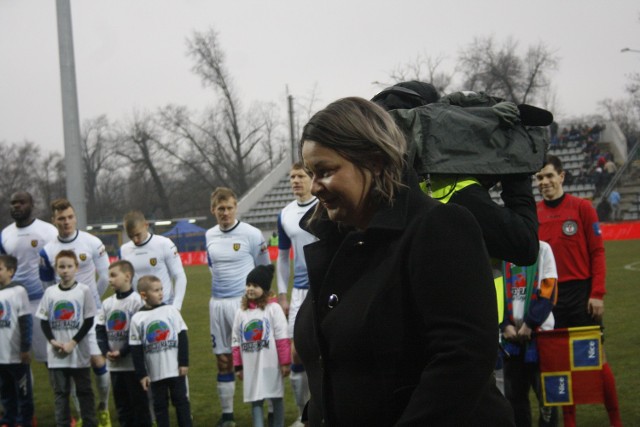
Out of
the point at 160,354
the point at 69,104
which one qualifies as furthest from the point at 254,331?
the point at 69,104

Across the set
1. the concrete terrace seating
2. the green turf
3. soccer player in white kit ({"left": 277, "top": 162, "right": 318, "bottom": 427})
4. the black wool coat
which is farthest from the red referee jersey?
the concrete terrace seating

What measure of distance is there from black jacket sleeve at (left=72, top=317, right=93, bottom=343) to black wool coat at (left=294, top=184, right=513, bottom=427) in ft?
18.2

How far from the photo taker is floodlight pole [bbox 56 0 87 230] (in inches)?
426

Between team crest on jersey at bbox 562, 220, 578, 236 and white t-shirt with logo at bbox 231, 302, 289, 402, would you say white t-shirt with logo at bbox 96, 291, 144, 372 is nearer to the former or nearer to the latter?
white t-shirt with logo at bbox 231, 302, 289, 402

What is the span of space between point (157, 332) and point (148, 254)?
5.39ft

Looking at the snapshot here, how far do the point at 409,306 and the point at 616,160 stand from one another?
4619 centimetres

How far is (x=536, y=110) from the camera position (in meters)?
2.42

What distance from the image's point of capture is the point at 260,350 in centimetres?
668

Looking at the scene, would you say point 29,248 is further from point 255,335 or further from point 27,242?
point 255,335

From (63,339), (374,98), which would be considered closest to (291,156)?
(63,339)

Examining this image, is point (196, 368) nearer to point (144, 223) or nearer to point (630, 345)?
point (144, 223)

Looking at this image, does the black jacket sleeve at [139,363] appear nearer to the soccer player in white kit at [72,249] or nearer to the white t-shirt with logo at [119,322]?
the white t-shirt with logo at [119,322]

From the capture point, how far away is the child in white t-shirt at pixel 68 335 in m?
7.22

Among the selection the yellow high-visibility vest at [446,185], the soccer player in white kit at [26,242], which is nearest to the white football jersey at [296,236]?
the soccer player in white kit at [26,242]
